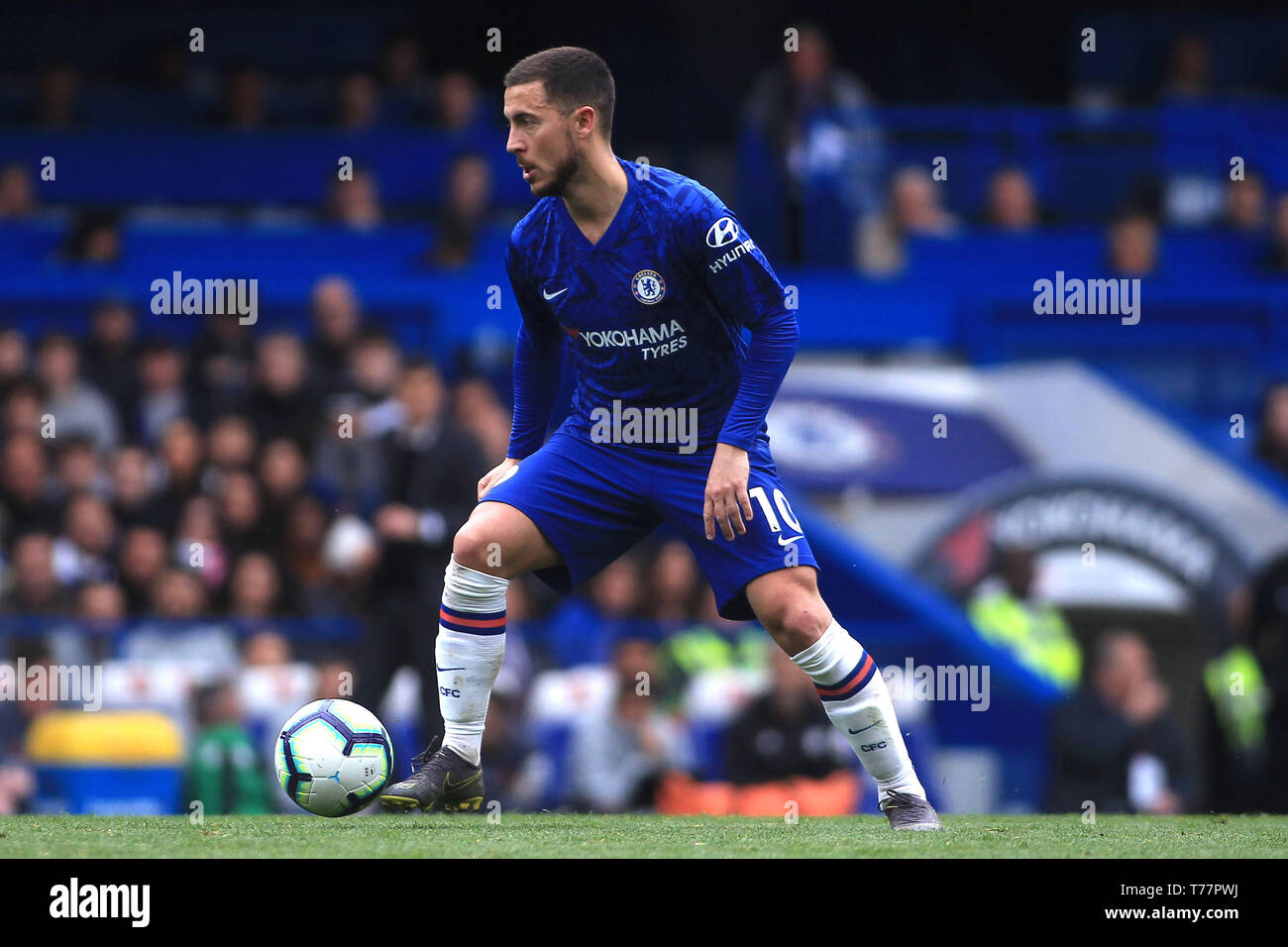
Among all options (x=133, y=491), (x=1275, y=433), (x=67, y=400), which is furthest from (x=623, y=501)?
(x=1275, y=433)

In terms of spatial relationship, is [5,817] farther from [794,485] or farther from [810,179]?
[810,179]

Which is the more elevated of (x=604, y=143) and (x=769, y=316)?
(x=604, y=143)

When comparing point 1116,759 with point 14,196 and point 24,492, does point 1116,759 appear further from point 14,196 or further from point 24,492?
point 14,196

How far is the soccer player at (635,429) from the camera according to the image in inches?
200

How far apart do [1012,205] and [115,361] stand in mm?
6226

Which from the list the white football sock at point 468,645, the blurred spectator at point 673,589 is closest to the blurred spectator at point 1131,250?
the blurred spectator at point 673,589

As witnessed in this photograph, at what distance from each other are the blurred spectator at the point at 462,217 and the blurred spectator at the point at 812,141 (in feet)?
6.28

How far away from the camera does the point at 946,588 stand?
34.4 ft

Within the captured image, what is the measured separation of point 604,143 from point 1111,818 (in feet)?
9.85

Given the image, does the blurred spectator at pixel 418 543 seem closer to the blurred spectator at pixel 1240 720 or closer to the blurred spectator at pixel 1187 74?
the blurred spectator at pixel 1240 720

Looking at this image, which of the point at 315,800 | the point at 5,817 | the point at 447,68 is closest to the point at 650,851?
the point at 315,800

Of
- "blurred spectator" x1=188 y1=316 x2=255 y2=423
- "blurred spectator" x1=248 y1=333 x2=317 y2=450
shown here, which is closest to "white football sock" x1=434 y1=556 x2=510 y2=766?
"blurred spectator" x1=248 y1=333 x2=317 y2=450

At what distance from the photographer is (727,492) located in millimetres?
5000

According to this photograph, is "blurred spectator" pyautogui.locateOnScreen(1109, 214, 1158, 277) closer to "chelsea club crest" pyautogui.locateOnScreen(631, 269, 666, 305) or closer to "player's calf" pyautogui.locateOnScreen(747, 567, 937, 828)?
"player's calf" pyautogui.locateOnScreen(747, 567, 937, 828)
